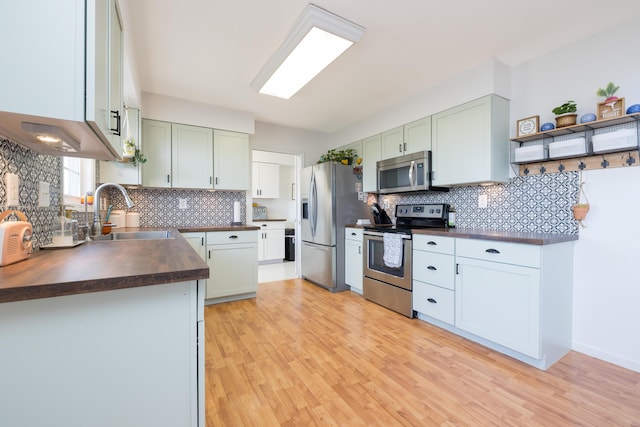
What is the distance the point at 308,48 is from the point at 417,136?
1.58 metres

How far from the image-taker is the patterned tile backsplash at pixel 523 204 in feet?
7.32

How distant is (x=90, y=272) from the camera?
2.84 ft

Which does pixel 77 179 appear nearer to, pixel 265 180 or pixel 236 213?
pixel 236 213

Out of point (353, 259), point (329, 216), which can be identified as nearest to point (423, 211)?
point (353, 259)

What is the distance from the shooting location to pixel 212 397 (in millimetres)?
1627

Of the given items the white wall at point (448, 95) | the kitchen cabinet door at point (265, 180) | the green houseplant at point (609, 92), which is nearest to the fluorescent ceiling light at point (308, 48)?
the white wall at point (448, 95)

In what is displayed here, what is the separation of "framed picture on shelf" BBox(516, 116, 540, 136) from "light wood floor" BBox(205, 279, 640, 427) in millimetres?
1799

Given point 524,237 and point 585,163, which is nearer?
point 524,237

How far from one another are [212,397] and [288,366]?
0.52 metres

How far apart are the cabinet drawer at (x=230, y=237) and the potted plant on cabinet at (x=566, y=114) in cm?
311

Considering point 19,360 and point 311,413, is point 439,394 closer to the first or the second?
point 311,413

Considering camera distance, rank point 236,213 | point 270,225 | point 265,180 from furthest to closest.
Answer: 1. point 265,180
2. point 270,225
3. point 236,213

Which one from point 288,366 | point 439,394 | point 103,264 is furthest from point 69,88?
point 439,394

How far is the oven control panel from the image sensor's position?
119 inches
